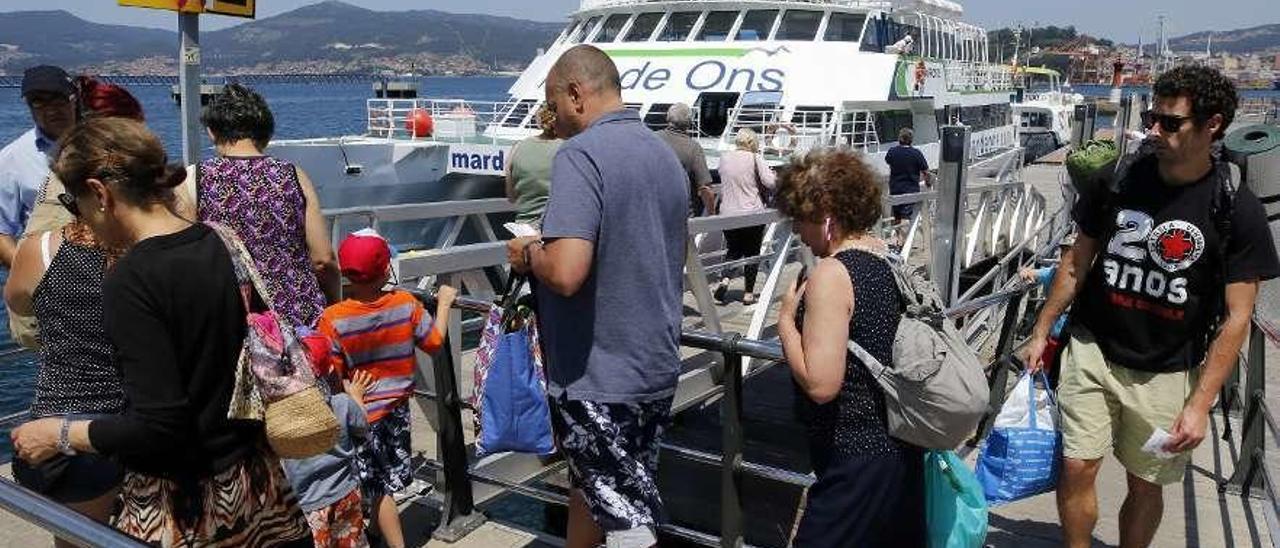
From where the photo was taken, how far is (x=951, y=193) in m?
6.36

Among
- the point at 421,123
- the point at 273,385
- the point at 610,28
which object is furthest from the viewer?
the point at 610,28

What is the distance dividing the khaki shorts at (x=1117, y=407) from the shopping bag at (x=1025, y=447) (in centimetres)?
5

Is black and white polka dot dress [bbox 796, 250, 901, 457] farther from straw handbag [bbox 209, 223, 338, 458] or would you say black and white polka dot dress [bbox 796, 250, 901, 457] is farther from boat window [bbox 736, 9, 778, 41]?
boat window [bbox 736, 9, 778, 41]

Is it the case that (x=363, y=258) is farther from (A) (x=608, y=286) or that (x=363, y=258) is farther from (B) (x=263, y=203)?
(A) (x=608, y=286)

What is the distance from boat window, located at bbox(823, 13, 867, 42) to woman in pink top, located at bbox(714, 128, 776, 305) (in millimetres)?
9268

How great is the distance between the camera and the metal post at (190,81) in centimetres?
339

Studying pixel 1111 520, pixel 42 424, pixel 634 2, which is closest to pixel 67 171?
pixel 42 424

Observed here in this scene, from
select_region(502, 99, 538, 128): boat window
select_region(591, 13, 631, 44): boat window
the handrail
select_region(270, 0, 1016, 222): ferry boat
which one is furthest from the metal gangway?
select_region(591, 13, 631, 44): boat window

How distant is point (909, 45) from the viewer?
16875 millimetres

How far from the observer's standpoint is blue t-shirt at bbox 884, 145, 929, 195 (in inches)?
431

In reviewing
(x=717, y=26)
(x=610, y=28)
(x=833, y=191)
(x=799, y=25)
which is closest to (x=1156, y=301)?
(x=833, y=191)

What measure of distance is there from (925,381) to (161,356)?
1606 mm

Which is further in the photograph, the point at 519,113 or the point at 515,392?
the point at 519,113

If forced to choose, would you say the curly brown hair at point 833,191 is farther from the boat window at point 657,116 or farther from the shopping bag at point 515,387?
the boat window at point 657,116
